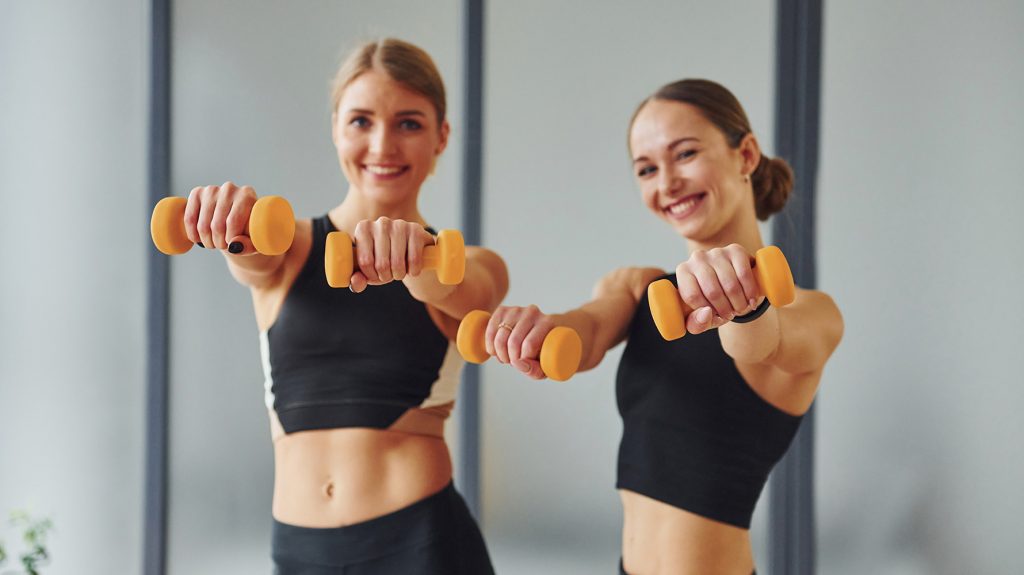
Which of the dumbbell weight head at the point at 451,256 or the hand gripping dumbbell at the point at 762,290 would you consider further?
the dumbbell weight head at the point at 451,256

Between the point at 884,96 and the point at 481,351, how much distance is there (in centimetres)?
143

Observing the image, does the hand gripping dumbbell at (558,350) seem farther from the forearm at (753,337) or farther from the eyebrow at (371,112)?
the eyebrow at (371,112)

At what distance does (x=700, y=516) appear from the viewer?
136 centimetres

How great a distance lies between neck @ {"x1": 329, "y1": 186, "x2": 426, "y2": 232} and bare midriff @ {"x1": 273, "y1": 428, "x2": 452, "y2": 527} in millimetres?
360

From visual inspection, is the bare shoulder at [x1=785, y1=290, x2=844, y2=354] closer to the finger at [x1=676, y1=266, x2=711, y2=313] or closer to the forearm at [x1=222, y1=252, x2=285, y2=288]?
the finger at [x1=676, y1=266, x2=711, y2=313]

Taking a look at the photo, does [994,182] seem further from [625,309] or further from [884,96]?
[625,309]

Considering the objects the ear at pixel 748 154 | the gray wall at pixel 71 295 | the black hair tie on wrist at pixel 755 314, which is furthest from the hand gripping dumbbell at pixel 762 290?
the gray wall at pixel 71 295

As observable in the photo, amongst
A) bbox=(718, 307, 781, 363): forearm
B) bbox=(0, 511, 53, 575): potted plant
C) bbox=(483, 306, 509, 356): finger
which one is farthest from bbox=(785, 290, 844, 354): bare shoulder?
bbox=(0, 511, 53, 575): potted plant

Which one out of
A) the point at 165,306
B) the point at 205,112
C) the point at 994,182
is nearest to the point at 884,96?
the point at 994,182

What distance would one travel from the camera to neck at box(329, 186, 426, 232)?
4.93 ft

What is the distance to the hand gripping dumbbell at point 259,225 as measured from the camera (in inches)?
37.3

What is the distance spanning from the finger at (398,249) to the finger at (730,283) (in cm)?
35

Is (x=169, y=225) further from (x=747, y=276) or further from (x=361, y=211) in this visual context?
(x=747, y=276)

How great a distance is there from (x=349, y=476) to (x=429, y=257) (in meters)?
0.59
